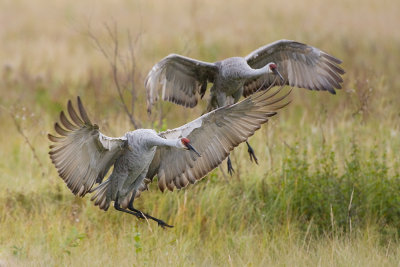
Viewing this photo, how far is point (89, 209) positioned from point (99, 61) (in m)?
6.76

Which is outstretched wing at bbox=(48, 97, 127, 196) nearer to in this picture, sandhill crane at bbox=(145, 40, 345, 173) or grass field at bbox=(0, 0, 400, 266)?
grass field at bbox=(0, 0, 400, 266)

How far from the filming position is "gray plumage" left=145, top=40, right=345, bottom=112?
20.9 ft

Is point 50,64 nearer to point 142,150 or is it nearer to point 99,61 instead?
point 99,61

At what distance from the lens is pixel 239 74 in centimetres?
629

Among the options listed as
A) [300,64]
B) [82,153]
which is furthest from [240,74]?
[82,153]

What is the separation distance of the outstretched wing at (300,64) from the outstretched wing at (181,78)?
46cm

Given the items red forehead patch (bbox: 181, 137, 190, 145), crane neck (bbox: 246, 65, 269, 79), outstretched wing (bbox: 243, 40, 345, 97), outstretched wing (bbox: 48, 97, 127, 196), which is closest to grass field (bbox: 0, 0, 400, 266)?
outstretched wing (bbox: 243, 40, 345, 97)

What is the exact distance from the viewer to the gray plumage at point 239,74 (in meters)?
6.38

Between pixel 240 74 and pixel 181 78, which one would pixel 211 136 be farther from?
pixel 181 78

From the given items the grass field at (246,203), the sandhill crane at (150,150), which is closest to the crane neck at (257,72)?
the grass field at (246,203)

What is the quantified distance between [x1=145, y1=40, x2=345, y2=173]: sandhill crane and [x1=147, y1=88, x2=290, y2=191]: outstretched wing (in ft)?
2.87

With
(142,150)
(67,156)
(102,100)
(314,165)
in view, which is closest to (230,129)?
(142,150)

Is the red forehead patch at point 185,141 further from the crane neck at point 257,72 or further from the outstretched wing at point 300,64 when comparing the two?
the outstretched wing at point 300,64

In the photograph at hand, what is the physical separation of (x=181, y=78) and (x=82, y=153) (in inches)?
76.2
